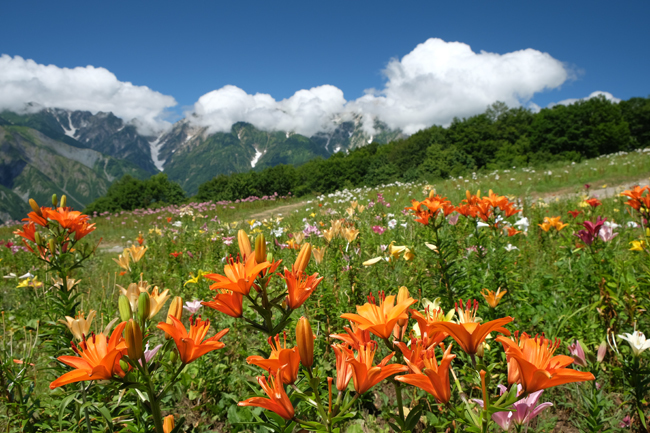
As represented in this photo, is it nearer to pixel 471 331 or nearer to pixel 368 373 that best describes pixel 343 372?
pixel 368 373

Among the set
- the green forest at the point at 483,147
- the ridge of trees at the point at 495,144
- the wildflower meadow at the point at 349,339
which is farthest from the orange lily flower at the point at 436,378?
the ridge of trees at the point at 495,144

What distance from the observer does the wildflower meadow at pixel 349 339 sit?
0.72 m

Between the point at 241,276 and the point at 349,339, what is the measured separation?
32 cm

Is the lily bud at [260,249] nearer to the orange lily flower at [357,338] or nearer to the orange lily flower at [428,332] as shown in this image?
the orange lily flower at [357,338]

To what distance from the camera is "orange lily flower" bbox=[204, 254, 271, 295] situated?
0.75 meters

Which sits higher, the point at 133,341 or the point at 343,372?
the point at 133,341

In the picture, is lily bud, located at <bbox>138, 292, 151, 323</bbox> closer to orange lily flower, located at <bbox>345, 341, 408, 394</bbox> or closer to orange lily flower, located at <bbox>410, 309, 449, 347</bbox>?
orange lily flower, located at <bbox>345, 341, 408, 394</bbox>

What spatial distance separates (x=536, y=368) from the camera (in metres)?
0.67

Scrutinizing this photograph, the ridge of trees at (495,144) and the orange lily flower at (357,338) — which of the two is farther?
the ridge of trees at (495,144)

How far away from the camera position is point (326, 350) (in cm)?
227

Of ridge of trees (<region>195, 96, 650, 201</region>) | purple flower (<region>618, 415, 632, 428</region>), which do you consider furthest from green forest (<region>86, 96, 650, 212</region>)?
purple flower (<region>618, 415, 632, 428</region>)

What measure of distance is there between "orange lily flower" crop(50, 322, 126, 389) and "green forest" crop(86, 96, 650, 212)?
86.5ft

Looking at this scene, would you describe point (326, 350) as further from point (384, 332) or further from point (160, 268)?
point (160, 268)

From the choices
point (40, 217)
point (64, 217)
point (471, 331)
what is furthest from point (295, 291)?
point (40, 217)
